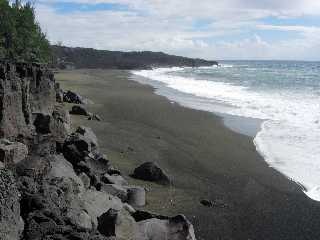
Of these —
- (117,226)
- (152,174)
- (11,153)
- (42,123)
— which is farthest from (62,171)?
(42,123)

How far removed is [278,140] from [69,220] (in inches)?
691

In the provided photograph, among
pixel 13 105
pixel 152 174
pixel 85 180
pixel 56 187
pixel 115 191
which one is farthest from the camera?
pixel 152 174

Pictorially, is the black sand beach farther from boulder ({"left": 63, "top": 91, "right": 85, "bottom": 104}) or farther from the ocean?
boulder ({"left": 63, "top": 91, "right": 85, "bottom": 104})

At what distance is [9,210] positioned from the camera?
8.95 meters

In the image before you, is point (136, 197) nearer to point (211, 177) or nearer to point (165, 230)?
point (165, 230)

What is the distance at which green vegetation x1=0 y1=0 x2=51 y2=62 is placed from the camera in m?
50.2

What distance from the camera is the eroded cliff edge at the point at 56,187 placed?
9.21m

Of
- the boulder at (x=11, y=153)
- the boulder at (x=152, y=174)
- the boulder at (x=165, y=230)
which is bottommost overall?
the boulder at (x=152, y=174)

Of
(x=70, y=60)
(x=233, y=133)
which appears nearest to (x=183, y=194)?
(x=233, y=133)

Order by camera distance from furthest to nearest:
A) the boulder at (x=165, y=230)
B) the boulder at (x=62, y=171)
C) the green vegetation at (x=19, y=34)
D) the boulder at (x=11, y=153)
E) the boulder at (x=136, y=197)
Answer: the green vegetation at (x=19, y=34), the boulder at (x=136, y=197), the boulder at (x=11, y=153), the boulder at (x=62, y=171), the boulder at (x=165, y=230)

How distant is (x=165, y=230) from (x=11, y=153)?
485 centimetres

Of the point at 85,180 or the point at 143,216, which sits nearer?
the point at 143,216

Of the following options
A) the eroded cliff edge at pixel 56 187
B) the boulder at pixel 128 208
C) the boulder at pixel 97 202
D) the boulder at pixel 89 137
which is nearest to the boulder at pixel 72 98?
the eroded cliff edge at pixel 56 187

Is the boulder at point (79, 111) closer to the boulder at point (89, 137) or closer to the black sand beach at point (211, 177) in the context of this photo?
the black sand beach at point (211, 177)
